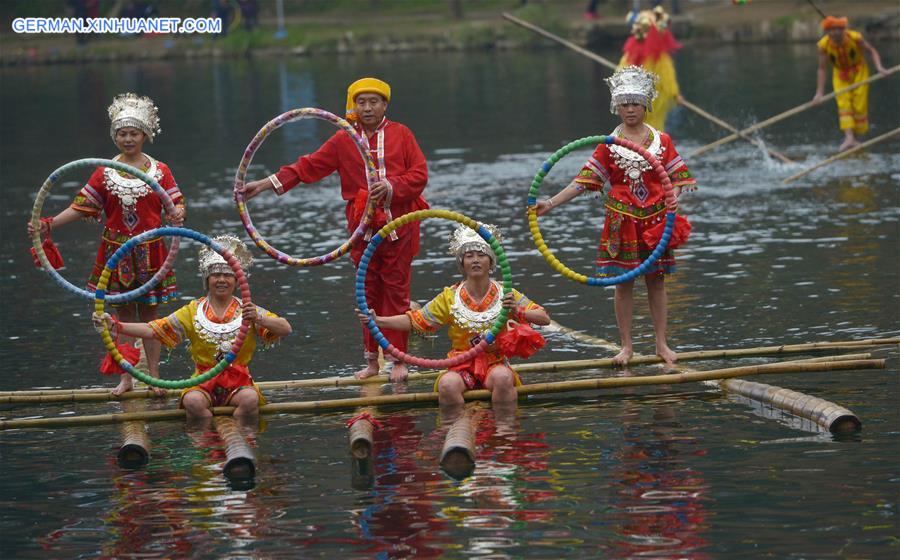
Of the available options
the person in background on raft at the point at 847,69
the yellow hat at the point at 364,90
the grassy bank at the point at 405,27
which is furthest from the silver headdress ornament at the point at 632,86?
the grassy bank at the point at 405,27

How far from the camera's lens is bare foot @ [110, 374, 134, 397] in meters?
9.55

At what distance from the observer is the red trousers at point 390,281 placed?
32.4ft

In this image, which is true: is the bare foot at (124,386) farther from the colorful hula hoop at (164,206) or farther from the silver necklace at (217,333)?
the silver necklace at (217,333)

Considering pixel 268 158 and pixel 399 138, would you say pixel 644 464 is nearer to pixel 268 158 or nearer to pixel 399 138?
pixel 399 138

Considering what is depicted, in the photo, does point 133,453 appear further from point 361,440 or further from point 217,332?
point 361,440

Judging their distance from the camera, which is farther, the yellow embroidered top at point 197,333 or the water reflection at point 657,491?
the yellow embroidered top at point 197,333

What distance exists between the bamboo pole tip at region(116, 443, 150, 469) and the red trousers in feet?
6.43

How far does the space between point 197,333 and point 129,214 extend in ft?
3.63

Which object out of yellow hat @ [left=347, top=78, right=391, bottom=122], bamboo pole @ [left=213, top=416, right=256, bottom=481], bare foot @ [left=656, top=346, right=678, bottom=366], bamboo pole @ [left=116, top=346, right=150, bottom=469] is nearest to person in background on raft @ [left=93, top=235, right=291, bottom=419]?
bamboo pole @ [left=116, top=346, right=150, bottom=469]

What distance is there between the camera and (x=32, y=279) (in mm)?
13852

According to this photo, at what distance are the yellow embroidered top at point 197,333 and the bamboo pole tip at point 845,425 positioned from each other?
9.92 feet

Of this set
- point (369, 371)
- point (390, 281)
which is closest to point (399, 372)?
point (369, 371)

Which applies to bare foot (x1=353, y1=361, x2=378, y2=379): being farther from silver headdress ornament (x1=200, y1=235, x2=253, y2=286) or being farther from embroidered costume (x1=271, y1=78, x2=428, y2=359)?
silver headdress ornament (x1=200, y1=235, x2=253, y2=286)

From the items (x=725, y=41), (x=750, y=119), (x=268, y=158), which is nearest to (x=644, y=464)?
(x=268, y=158)
